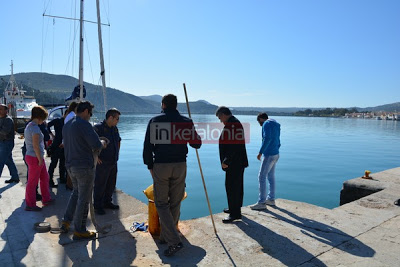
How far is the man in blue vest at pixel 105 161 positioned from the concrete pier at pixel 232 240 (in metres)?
0.30

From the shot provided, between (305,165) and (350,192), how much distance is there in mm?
11866

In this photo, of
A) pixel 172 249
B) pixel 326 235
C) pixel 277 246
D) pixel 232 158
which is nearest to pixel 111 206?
A: pixel 172 249

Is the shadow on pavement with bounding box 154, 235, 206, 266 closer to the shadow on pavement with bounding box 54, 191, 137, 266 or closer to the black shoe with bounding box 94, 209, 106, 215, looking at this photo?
the shadow on pavement with bounding box 54, 191, 137, 266

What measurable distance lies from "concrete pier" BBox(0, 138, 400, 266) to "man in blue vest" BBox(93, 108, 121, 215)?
30cm

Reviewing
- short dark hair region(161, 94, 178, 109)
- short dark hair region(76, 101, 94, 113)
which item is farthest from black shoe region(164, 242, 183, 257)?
short dark hair region(76, 101, 94, 113)

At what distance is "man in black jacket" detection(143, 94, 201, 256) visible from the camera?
3.65 metres

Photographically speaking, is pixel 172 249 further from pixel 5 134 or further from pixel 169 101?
pixel 5 134

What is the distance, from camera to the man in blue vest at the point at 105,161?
5.01 metres

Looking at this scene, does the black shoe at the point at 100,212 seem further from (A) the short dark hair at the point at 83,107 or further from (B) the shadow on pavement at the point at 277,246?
(B) the shadow on pavement at the point at 277,246

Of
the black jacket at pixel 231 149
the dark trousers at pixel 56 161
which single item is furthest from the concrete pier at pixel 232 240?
the dark trousers at pixel 56 161

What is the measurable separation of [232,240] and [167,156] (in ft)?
4.90

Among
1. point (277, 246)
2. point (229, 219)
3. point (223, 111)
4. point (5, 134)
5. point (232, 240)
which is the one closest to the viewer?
point (277, 246)

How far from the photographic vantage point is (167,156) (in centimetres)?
365

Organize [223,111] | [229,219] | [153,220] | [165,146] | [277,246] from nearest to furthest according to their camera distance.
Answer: [165,146], [277,246], [153,220], [229,219], [223,111]
